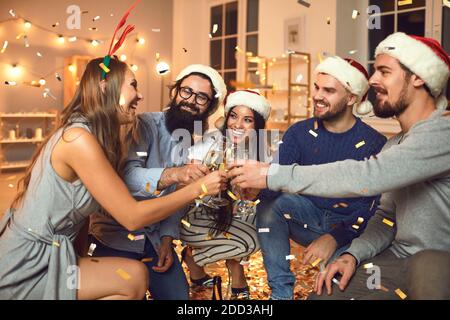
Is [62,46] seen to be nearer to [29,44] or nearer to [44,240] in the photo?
[29,44]

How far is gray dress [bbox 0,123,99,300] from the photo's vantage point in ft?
5.95

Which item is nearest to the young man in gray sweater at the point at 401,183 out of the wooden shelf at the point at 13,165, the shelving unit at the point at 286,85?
the shelving unit at the point at 286,85

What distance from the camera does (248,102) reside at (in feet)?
9.46

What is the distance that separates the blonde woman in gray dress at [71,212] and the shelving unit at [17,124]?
6535mm

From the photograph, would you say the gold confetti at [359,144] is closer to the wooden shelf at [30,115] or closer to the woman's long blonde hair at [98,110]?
the woman's long blonde hair at [98,110]

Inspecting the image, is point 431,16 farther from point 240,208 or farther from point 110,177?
point 110,177

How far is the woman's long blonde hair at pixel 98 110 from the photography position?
194 centimetres

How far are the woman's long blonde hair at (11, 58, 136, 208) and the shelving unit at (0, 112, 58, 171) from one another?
6.45m

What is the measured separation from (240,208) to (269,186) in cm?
49

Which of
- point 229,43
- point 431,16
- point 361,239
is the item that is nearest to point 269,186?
point 361,239

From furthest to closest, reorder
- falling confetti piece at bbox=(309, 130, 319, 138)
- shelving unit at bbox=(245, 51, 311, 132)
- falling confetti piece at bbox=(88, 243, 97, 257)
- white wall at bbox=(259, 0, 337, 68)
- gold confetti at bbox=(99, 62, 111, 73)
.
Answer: shelving unit at bbox=(245, 51, 311, 132), white wall at bbox=(259, 0, 337, 68), falling confetti piece at bbox=(309, 130, 319, 138), falling confetti piece at bbox=(88, 243, 97, 257), gold confetti at bbox=(99, 62, 111, 73)

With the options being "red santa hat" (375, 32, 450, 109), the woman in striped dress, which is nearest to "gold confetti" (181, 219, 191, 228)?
the woman in striped dress

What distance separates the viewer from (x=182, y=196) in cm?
191

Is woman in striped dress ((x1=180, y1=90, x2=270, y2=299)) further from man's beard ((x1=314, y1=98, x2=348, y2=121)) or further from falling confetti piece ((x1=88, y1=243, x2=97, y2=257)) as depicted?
falling confetti piece ((x1=88, y1=243, x2=97, y2=257))
